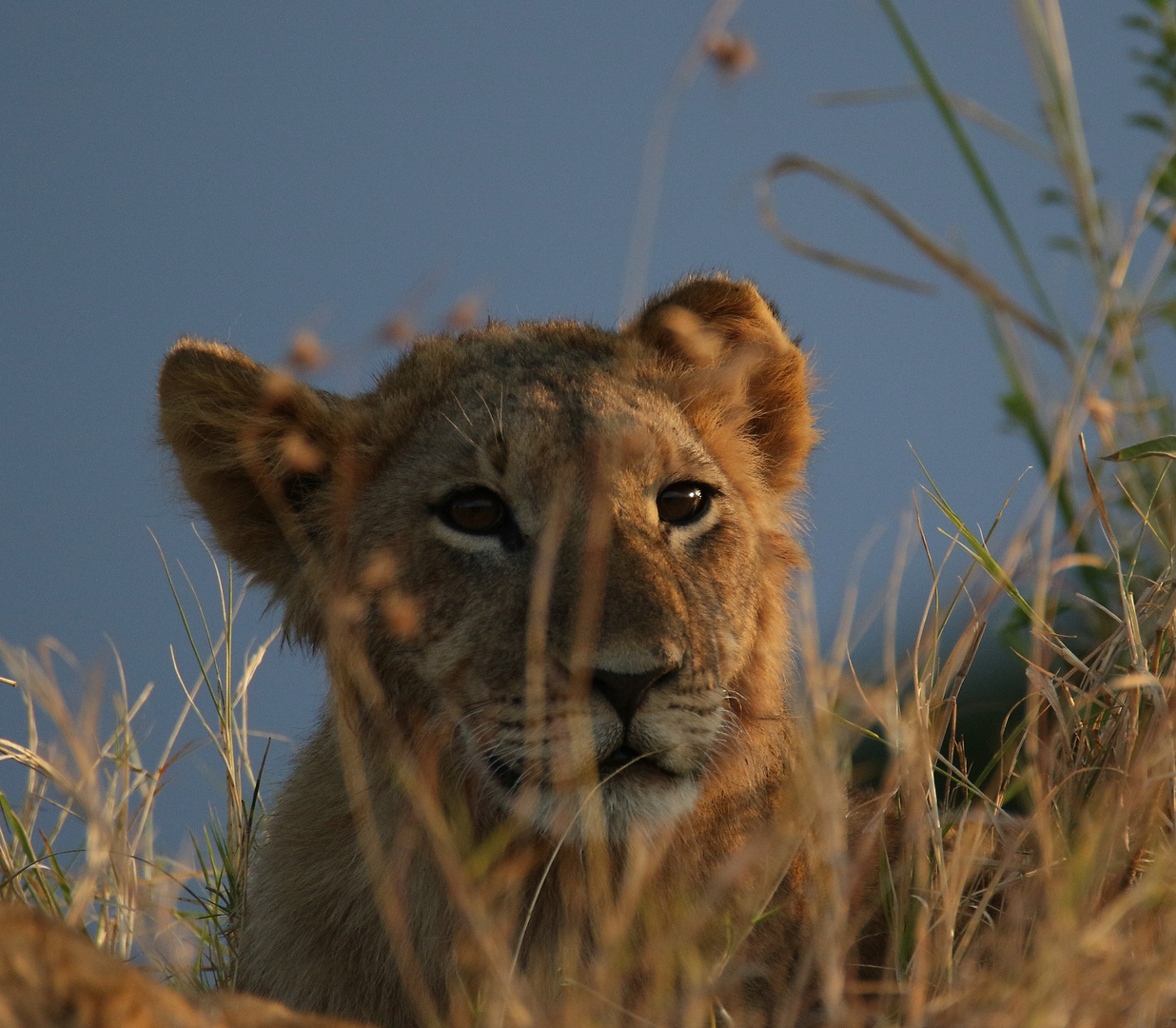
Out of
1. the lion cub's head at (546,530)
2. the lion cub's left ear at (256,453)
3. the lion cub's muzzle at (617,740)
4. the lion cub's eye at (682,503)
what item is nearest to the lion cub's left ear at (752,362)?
the lion cub's head at (546,530)

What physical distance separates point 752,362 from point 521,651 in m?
1.47

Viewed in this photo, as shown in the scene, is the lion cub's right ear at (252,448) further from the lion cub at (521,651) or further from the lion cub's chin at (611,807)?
the lion cub's chin at (611,807)

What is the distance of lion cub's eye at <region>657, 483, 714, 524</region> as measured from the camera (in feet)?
13.2

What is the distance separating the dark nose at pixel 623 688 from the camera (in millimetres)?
3264

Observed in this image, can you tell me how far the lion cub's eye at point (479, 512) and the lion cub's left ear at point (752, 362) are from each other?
0.89 m

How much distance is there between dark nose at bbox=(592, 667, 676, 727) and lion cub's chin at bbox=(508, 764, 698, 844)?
0.16 m

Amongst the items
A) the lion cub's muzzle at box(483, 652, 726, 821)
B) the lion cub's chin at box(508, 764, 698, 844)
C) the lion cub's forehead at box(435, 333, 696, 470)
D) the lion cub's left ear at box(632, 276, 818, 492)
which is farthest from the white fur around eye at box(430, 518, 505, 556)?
the lion cub's left ear at box(632, 276, 818, 492)

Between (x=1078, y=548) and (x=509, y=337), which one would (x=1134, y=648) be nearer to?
(x=1078, y=548)

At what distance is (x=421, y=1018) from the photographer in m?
3.45

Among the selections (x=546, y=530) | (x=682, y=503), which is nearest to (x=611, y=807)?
(x=546, y=530)

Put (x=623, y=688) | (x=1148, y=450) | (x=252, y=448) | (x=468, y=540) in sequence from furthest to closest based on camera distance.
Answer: (x=252, y=448) < (x=468, y=540) < (x=1148, y=450) < (x=623, y=688)

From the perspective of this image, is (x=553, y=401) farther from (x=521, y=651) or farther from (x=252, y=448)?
(x=252, y=448)

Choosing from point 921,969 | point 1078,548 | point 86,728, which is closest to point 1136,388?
point 1078,548

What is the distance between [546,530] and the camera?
3395mm
